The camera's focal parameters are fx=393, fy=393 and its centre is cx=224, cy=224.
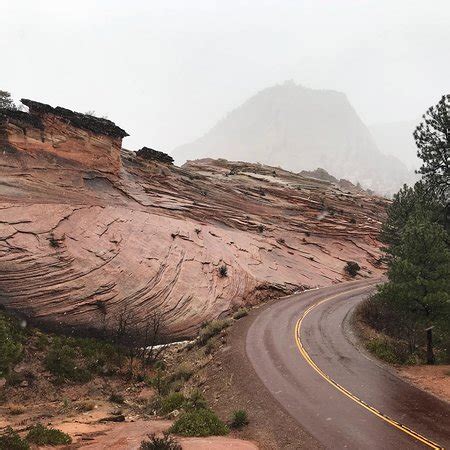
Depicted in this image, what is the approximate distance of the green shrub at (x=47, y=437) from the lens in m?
12.2

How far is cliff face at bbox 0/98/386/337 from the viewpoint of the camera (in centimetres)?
2522

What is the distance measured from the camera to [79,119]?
3462cm

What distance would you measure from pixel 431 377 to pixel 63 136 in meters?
31.3

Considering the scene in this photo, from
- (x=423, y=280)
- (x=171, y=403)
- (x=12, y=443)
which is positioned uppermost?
(x=423, y=280)

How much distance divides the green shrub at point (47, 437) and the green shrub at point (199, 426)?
3390mm

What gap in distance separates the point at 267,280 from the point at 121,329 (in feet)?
55.9

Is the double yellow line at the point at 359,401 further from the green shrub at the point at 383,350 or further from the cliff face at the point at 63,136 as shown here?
the cliff face at the point at 63,136

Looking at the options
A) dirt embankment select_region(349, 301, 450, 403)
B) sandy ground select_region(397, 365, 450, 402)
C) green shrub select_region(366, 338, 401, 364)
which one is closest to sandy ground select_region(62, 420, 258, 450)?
sandy ground select_region(397, 365, 450, 402)

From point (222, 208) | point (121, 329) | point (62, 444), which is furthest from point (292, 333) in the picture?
point (222, 208)

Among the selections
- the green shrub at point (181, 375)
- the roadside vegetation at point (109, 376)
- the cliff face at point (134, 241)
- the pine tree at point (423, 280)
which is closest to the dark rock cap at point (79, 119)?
the cliff face at point (134, 241)

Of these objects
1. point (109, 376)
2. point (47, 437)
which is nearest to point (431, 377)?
point (47, 437)

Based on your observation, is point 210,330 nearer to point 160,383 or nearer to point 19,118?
point 160,383

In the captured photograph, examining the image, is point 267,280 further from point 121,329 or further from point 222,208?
point 121,329

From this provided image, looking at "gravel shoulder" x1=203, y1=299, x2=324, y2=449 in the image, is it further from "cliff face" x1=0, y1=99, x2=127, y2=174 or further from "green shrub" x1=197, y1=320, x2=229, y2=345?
"cliff face" x1=0, y1=99, x2=127, y2=174
